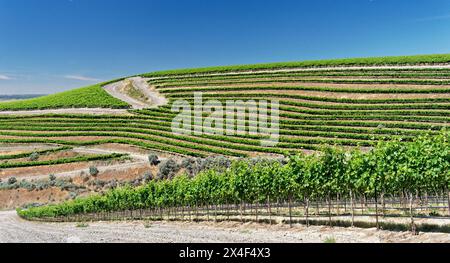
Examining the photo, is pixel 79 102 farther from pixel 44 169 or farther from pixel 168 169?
pixel 168 169

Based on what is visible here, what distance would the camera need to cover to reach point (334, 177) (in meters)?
28.8

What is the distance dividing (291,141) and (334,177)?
53.8m

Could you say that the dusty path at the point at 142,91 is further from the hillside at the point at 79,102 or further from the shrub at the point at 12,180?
the shrub at the point at 12,180

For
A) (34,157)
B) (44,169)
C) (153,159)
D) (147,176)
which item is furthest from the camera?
(34,157)

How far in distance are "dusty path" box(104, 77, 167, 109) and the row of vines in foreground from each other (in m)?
78.3

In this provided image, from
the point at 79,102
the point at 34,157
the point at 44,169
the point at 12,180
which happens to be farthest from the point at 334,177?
the point at 79,102

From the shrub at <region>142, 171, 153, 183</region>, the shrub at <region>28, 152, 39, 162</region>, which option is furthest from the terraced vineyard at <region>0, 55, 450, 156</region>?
the shrub at <region>142, 171, 153, 183</region>

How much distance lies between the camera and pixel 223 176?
4175 cm

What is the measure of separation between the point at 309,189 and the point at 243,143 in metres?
55.6

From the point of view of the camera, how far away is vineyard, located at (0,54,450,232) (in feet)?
91.2

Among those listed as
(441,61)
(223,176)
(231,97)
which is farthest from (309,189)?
(441,61)

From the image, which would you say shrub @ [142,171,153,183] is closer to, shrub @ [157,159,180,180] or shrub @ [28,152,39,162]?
shrub @ [157,159,180,180]

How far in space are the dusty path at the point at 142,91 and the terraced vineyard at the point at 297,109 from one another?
3.01 meters

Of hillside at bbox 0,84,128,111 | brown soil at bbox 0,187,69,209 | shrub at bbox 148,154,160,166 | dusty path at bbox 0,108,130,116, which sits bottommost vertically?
brown soil at bbox 0,187,69,209
